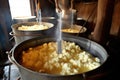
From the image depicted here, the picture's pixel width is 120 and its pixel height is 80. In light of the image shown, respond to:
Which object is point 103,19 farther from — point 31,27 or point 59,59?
point 31,27

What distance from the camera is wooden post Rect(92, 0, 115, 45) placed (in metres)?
1.78

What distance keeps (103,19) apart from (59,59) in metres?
0.75

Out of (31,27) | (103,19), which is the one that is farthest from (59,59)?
(31,27)

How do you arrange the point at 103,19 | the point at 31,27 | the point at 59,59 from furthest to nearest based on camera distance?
the point at 31,27 → the point at 103,19 → the point at 59,59

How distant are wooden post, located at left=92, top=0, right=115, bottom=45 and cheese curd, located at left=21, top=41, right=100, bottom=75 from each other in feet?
0.95

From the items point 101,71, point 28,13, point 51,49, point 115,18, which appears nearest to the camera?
point 101,71

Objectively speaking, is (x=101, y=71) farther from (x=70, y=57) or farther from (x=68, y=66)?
(x=70, y=57)

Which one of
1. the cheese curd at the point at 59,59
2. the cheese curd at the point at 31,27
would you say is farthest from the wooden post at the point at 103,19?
the cheese curd at the point at 31,27

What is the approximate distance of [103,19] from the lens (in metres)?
1.85

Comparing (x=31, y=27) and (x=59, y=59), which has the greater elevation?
(x=31, y=27)

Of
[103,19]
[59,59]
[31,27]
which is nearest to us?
[59,59]

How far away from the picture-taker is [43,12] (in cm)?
527

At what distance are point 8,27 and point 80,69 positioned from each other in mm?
3627

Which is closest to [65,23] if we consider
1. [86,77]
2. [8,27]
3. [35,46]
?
[35,46]
